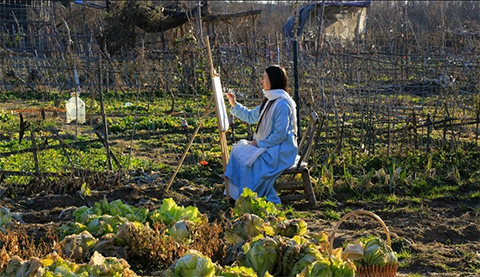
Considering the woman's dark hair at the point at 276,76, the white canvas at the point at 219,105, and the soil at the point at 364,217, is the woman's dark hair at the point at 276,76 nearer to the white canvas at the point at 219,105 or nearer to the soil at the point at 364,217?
the white canvas at the point at 219,105

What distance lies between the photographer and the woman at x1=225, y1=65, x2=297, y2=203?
645cm

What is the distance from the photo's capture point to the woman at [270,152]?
6.45 m

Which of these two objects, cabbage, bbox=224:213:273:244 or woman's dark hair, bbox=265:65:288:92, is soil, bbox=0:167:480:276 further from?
woman's dark hair, bbox=265:65:288:92

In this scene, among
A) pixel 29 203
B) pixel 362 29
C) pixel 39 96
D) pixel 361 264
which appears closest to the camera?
pixel 361 264

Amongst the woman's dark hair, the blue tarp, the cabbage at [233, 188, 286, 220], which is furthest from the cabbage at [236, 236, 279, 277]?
the blue tarp

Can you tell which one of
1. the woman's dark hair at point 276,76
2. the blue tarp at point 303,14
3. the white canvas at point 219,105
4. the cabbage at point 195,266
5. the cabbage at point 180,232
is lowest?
the cabbage at point 180,232

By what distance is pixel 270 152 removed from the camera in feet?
21.3

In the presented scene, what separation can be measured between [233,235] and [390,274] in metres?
1.07

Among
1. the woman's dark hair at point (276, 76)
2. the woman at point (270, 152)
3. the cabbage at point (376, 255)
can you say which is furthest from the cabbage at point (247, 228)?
the woman's dark hair at point (276, 76)

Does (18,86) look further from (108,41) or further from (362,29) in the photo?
(362,29)

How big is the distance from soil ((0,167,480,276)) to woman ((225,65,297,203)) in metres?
0.28

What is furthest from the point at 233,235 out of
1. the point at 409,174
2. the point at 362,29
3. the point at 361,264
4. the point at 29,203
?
the point at 362,29

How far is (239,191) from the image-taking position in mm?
6426

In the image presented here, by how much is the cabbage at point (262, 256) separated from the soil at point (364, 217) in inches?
47.7
